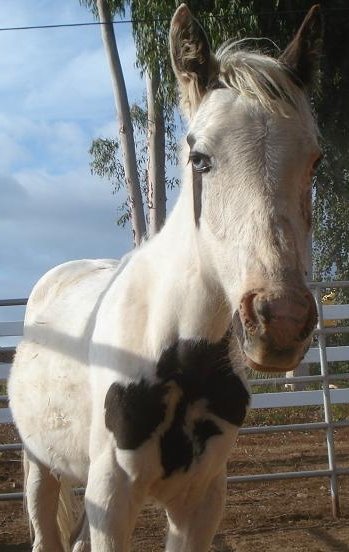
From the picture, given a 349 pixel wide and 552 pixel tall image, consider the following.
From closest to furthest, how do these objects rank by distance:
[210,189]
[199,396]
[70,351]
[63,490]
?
[210,189] < [199,396] < [70,351] < [63,490]

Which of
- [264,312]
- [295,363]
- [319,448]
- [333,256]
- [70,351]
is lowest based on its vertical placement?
[333,256]

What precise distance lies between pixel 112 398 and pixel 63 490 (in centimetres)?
164

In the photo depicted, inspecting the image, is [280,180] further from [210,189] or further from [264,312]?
[264,312]

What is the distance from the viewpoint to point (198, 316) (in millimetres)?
2723

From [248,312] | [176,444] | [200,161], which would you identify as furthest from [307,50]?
[176,444]

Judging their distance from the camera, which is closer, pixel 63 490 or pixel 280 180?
pixel 280 180

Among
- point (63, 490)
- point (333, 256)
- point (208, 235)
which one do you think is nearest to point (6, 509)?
point (63, 490)

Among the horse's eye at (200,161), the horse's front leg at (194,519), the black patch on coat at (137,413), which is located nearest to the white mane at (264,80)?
the horse's eye at (200,161)

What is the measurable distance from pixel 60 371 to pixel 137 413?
73 centimetres

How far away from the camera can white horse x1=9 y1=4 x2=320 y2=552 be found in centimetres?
221

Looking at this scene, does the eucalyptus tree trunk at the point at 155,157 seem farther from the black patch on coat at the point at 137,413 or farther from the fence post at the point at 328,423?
the black patch on coat at the point at 137,413

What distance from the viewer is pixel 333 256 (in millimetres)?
21312

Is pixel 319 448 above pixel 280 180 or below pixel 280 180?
below

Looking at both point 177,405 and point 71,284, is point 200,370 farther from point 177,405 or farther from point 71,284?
point 71,284
